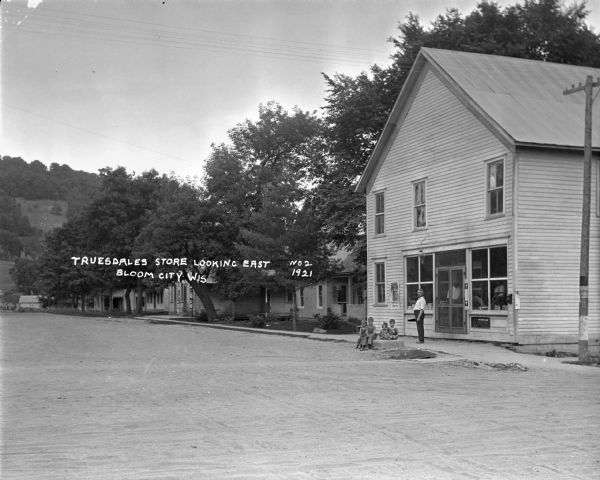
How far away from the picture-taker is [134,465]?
7.31 metres

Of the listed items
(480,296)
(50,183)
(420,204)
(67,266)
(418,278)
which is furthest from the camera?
(50,183)

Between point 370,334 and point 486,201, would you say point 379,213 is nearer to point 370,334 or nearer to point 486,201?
point 486,201

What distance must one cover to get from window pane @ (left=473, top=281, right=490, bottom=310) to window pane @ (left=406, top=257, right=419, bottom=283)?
12.4 feet

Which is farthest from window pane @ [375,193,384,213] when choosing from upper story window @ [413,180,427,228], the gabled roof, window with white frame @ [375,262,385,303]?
upper story window @ [413,180,427,228]

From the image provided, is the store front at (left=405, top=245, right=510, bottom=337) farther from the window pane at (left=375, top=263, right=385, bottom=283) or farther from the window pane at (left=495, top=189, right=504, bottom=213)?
the window pane at (left=375, top=263, right=385, bottom=283)

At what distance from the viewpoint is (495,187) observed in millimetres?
24016

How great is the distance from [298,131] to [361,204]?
18.3 metres

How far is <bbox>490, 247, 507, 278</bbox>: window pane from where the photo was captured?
23516 millimetres

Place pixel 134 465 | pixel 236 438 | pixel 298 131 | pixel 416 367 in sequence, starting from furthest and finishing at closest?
pixel 298 131, pixel 416 367, pixel 236 438, pixel 134 465

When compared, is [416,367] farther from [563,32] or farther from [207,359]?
[563,32]

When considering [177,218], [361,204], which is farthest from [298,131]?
[361,204]

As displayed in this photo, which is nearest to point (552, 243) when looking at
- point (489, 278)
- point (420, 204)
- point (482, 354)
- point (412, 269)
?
point (489, 278)

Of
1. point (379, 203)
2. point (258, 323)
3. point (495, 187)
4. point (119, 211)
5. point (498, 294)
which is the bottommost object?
point (258, 323)

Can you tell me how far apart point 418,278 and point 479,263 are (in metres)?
3.94
